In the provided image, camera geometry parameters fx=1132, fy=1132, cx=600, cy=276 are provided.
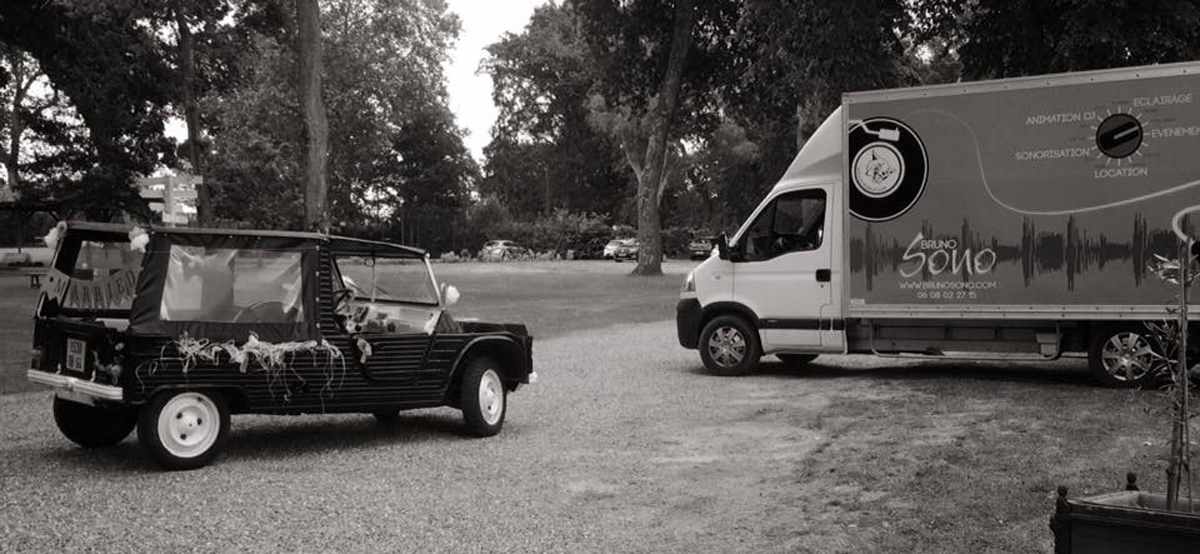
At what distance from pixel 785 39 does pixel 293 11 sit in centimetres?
1555

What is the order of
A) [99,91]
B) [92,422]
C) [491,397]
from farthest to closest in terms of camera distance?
1. [99,91]
2. [491,397]
3. [92,422]

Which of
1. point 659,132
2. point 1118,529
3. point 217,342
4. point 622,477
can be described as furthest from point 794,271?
point 659,132

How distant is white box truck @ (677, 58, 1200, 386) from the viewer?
1091cm

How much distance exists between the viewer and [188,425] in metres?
7.80

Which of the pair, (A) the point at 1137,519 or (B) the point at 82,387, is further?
(B) the point at 82,387

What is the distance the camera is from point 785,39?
2367 cm

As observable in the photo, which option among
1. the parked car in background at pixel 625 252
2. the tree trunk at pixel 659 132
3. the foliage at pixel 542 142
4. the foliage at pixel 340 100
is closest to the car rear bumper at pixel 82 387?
the tree trunk at pixel 659 132

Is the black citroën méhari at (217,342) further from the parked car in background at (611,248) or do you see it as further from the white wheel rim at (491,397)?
the parked car in background at (611,248)

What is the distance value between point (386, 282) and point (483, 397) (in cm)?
134

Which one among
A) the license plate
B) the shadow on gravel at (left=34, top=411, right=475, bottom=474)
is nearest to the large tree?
the shadow on gravel at (left=34, top=411, right=475, bottom=474)

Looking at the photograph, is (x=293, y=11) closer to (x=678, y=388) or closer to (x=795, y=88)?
(x=795, y=88)

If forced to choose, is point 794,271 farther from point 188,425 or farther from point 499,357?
point 188,425

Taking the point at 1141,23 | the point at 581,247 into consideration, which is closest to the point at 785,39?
the point at 1141,23

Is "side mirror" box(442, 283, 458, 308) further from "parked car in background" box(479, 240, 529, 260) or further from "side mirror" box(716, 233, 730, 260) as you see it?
"parked car in background" box(479, 240, 529, 260)
